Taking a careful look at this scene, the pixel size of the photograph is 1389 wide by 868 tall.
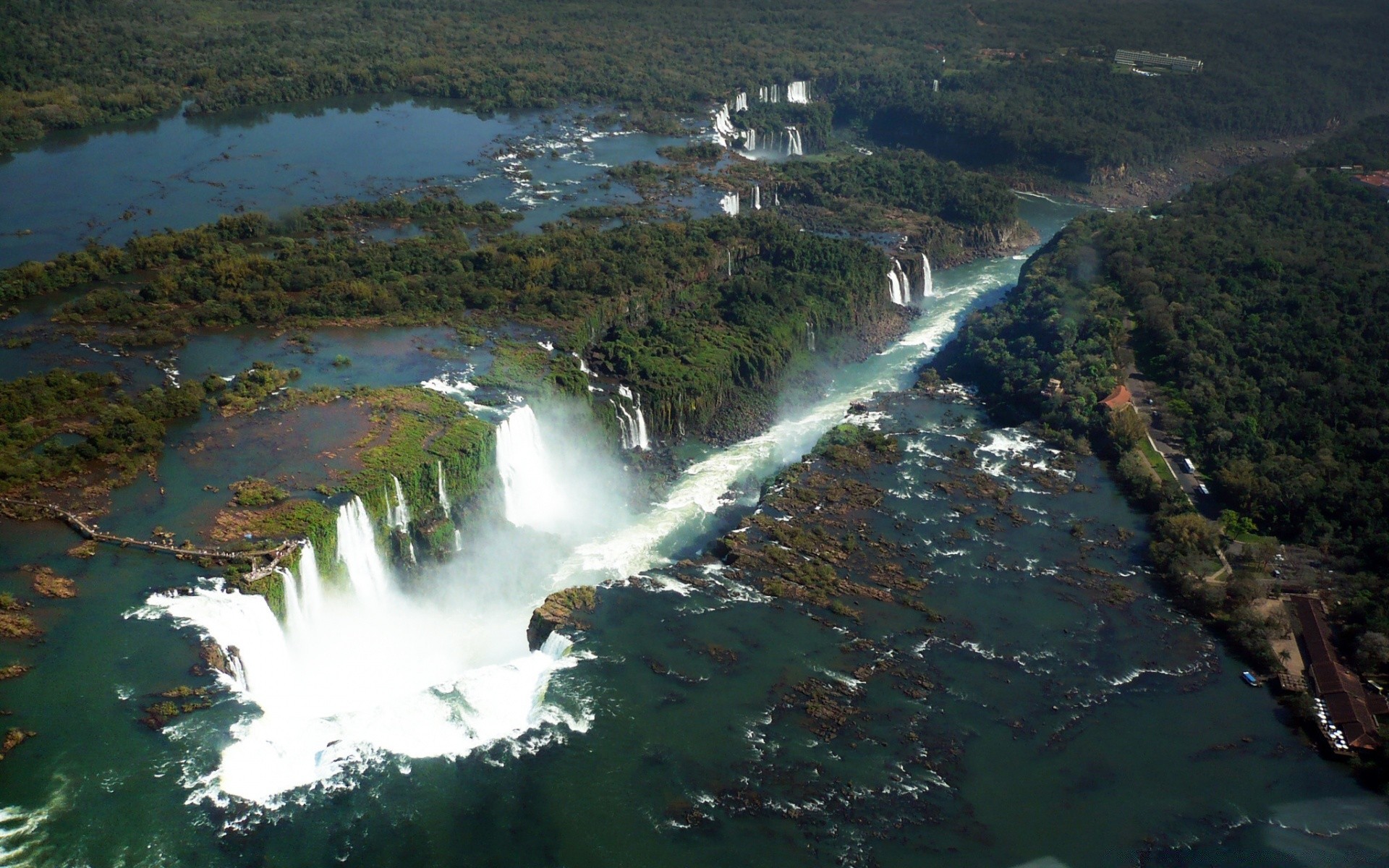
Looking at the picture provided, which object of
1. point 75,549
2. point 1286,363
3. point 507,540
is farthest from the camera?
point 1286,363

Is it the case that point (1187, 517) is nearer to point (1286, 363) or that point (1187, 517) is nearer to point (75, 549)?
point (1286, 363)

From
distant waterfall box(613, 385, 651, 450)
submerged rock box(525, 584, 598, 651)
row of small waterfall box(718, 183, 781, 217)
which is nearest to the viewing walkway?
submerged rock box(525, 584, 598, 651)

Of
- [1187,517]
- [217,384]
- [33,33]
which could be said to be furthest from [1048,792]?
[33,33]

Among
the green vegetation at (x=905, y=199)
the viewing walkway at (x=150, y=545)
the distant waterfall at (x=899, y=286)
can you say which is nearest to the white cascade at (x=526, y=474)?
the viewing walkway at (x=150, y=545)

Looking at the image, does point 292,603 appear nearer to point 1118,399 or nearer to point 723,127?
point 1118,399

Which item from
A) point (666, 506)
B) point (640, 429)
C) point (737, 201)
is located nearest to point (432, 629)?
point (666, 506)

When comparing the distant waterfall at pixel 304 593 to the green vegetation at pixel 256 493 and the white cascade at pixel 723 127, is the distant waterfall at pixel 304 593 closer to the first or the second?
the green vegetation at pixel 256 493
